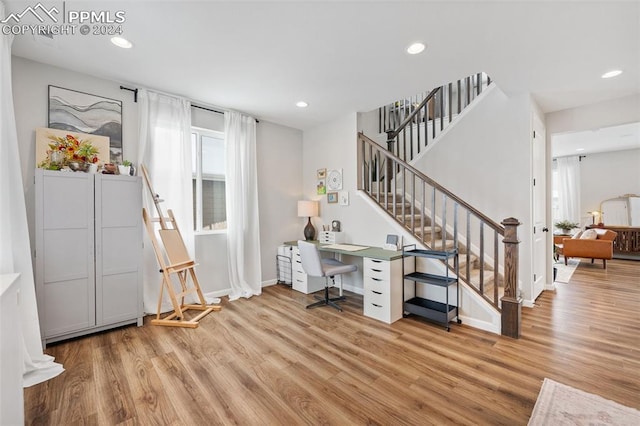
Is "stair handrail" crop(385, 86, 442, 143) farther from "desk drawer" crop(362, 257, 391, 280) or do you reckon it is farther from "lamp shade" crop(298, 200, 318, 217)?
"desk drawer" crop(362, 257, 391, 280)

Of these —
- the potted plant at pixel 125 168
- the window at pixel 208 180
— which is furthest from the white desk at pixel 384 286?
the potted plant at pixel 125 168

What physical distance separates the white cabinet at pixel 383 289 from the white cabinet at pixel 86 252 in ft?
8.79

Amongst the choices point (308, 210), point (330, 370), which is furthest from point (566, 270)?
point (330, 370)

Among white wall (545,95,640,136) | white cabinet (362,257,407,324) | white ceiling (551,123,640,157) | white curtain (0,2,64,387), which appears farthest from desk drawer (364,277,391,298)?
white ceiling (551,123,640,157)

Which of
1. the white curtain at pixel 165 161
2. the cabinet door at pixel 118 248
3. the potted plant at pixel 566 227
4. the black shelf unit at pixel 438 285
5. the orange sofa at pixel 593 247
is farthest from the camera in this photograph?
the potted plant at pixel 566 227

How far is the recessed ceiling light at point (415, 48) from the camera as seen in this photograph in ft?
8.30

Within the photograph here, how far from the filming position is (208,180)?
165 inches

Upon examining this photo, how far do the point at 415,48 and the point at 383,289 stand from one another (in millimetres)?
2541

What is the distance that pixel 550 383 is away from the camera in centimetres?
205

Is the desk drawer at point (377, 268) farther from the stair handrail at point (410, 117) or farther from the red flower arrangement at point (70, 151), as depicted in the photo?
the red flower arrangement at point (70, 151)

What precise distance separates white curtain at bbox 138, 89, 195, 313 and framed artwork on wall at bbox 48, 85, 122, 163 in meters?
0.24

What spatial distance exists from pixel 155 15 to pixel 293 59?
1.20 m

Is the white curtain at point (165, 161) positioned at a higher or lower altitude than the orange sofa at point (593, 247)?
higher

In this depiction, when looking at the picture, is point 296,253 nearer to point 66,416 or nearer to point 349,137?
point 349,137
